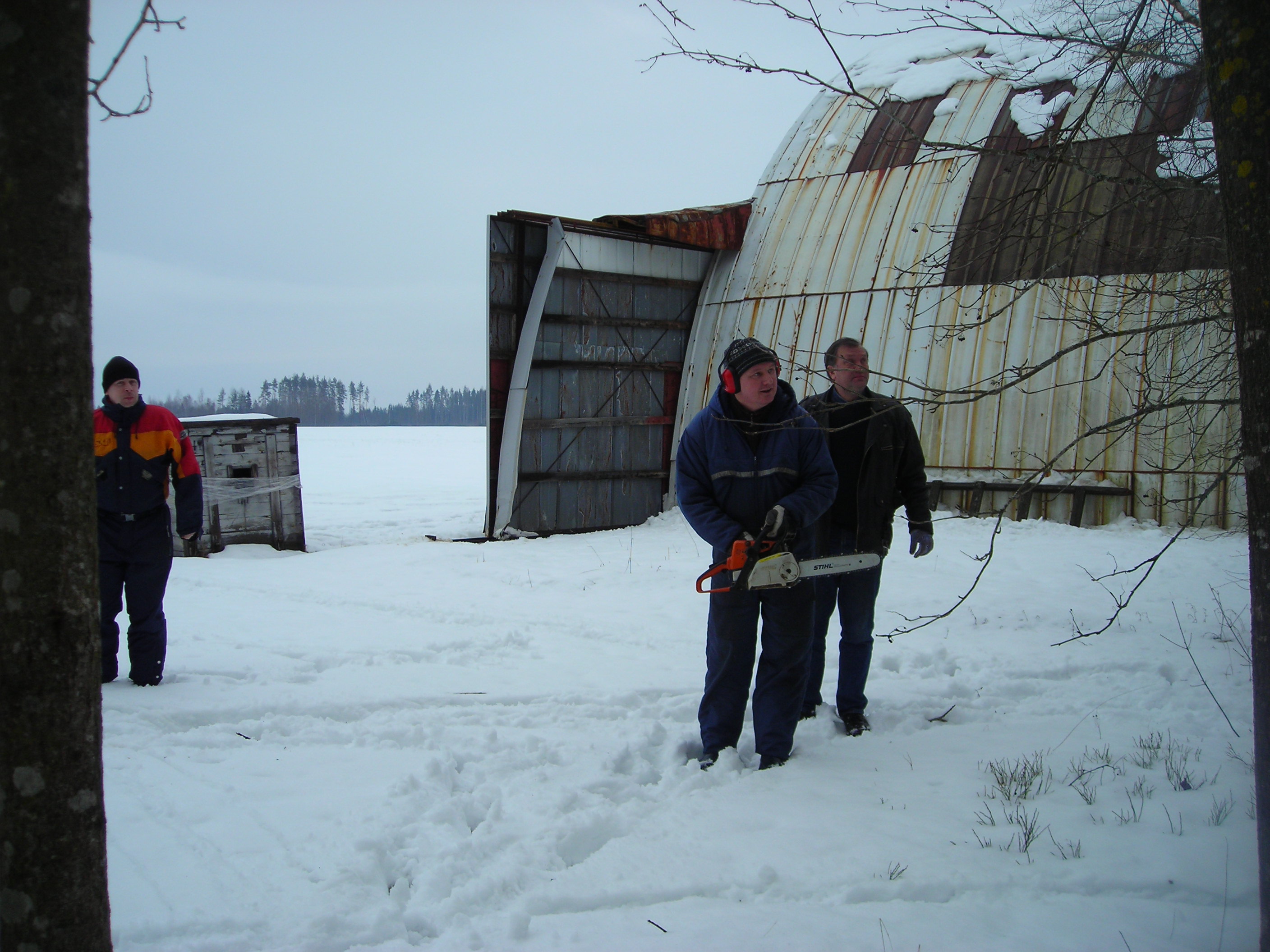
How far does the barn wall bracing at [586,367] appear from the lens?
37.6 ft

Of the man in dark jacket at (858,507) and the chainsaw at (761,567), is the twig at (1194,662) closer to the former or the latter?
the man in dark jacket at (858,507)

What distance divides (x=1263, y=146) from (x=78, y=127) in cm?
242

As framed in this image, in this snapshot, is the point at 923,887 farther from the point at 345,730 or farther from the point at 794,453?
the point at 345,730

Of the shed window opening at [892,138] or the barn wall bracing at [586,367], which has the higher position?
the shed window opening at [892,138]

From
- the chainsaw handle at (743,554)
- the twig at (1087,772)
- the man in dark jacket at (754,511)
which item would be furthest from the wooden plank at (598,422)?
the twig at (1087,772)

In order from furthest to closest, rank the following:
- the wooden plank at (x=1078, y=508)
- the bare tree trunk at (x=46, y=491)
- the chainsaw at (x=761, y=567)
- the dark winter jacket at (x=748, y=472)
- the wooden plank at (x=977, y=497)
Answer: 1. the wooden plank at (x=977, y=497)
2. the wooden plank at (x=1078, y=508)
3. the dark winter jacket at (x=748, y=472)
4. the chainsaw at (x=761, y=567)
5. the bare tree trunk at (x=46, y=491)

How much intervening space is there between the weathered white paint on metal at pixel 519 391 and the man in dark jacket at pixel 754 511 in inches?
309

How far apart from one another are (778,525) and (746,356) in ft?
2.31

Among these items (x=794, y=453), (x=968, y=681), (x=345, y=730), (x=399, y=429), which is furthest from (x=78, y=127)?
(x=399, y=429)

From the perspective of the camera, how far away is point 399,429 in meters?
76.4

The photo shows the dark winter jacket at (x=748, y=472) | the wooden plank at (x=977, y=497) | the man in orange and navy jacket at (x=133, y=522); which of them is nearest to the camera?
the dark winter jacket at (x=748, y=472)

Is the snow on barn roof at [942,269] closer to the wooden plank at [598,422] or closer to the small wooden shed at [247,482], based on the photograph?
the wooden plank at [598,422]

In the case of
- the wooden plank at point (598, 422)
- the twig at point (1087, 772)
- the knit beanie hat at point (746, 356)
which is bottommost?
the twig at point (1087, 772)

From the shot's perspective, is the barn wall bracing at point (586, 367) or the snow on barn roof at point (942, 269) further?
the barn wall bracing at point (586, 367)
